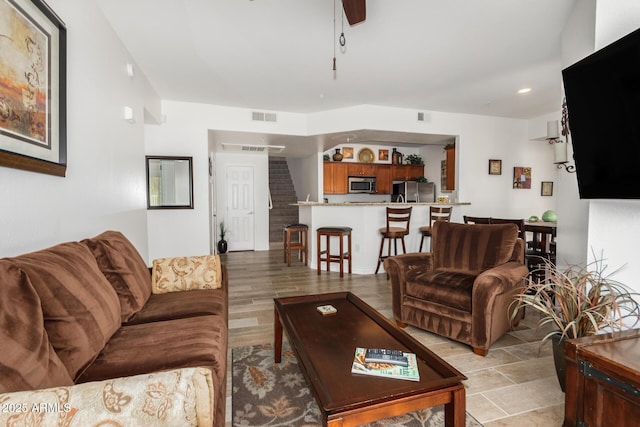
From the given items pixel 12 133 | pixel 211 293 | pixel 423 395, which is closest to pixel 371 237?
pixel 211 293

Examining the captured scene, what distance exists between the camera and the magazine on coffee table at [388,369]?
1.24 meters

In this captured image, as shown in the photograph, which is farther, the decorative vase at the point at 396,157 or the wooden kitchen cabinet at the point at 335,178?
the decorative vase at the point at 396,157

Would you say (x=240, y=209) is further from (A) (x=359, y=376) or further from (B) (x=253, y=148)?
(A) (x=359, y=376)

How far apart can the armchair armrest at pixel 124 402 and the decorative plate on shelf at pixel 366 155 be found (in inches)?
271

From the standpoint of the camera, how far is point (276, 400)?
1.75 meters

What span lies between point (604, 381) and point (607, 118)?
1.27 m

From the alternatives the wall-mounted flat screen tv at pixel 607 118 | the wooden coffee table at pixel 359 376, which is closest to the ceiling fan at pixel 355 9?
the wall-mounted flat screen tv at pixel 607 118

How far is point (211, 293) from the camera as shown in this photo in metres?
2.19

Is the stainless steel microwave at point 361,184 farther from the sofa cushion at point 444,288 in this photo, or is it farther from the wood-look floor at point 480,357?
the sofa cushion at point 444,288

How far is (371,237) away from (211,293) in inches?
122

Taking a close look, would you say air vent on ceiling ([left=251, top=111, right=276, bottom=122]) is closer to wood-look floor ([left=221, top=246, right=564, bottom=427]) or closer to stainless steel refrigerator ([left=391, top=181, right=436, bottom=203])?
wood-look floor ([left=221, top=246, right=564, bottom=427])

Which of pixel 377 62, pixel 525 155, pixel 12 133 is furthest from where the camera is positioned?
pixel 525 155

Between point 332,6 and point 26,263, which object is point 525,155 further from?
point 26,263

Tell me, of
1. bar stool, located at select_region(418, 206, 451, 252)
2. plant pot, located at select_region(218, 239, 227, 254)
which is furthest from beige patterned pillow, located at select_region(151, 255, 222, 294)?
plant pot, located at select_region(218, 239, 227, 254)
